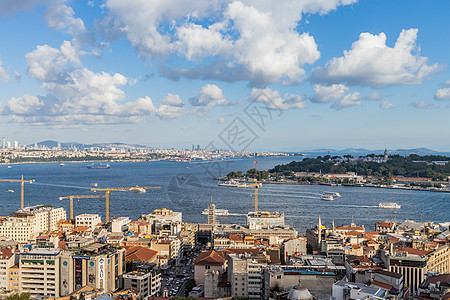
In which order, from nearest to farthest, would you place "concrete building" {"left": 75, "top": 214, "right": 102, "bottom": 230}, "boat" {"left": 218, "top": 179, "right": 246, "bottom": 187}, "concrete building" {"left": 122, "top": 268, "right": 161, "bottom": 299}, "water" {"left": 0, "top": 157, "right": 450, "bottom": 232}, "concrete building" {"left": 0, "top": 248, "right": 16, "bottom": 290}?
1. "concrete building" {"left": 122, "top": 268, "right": 161, "bottom": 299}
2. "concrete building" {"left": 0, "top": 248, "right": 16, "bottom": 290}
3. "concrete building" {"left": 75, "top": 214, "right": 102, "bottom": 230}
4. "water" {"left": 0, "top": 157, "right": 450, "bottom": 232}
5. "boat" {"left": 218, "top": 179, "right": 246, "bottom": 187}

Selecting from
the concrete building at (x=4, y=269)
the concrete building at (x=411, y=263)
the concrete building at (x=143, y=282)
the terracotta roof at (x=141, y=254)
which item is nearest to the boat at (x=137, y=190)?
the terracotta roof at (x=141, y=254)

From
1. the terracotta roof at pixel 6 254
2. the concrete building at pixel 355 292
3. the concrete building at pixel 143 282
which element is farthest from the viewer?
the terracotta roof at pixel 6 254

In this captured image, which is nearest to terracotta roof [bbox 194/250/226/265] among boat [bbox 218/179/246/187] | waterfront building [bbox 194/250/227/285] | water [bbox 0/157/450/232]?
waterfront building [bbox 194/250/227/285]

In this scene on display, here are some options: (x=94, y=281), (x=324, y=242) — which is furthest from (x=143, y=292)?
(x=324, y=242)

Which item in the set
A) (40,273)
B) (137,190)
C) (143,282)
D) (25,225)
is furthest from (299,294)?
(137,190)

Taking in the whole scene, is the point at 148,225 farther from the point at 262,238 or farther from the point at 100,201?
the point at 100,201

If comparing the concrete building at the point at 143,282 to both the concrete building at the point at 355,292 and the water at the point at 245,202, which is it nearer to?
the concrete building at the point at 355,292

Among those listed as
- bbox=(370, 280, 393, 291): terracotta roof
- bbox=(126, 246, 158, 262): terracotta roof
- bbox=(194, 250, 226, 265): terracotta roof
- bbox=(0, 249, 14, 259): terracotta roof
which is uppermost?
bbox=(0, 249, 14, 259): terracotta roof

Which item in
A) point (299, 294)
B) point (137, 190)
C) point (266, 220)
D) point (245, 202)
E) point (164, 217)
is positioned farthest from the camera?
point (137, 190)

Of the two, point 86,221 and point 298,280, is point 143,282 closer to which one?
point 298,280

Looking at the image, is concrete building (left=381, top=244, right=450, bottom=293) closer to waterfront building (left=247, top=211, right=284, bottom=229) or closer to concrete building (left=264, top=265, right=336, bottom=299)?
concrete building (left=264, top=265, right=336, bottom=299)

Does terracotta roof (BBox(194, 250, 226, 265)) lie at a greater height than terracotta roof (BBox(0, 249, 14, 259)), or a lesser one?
lesser

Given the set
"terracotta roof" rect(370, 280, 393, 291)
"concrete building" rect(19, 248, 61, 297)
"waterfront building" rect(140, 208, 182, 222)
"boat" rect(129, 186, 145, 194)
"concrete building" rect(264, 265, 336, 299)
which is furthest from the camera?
"boat" rect(129, 186, 145, 194)
